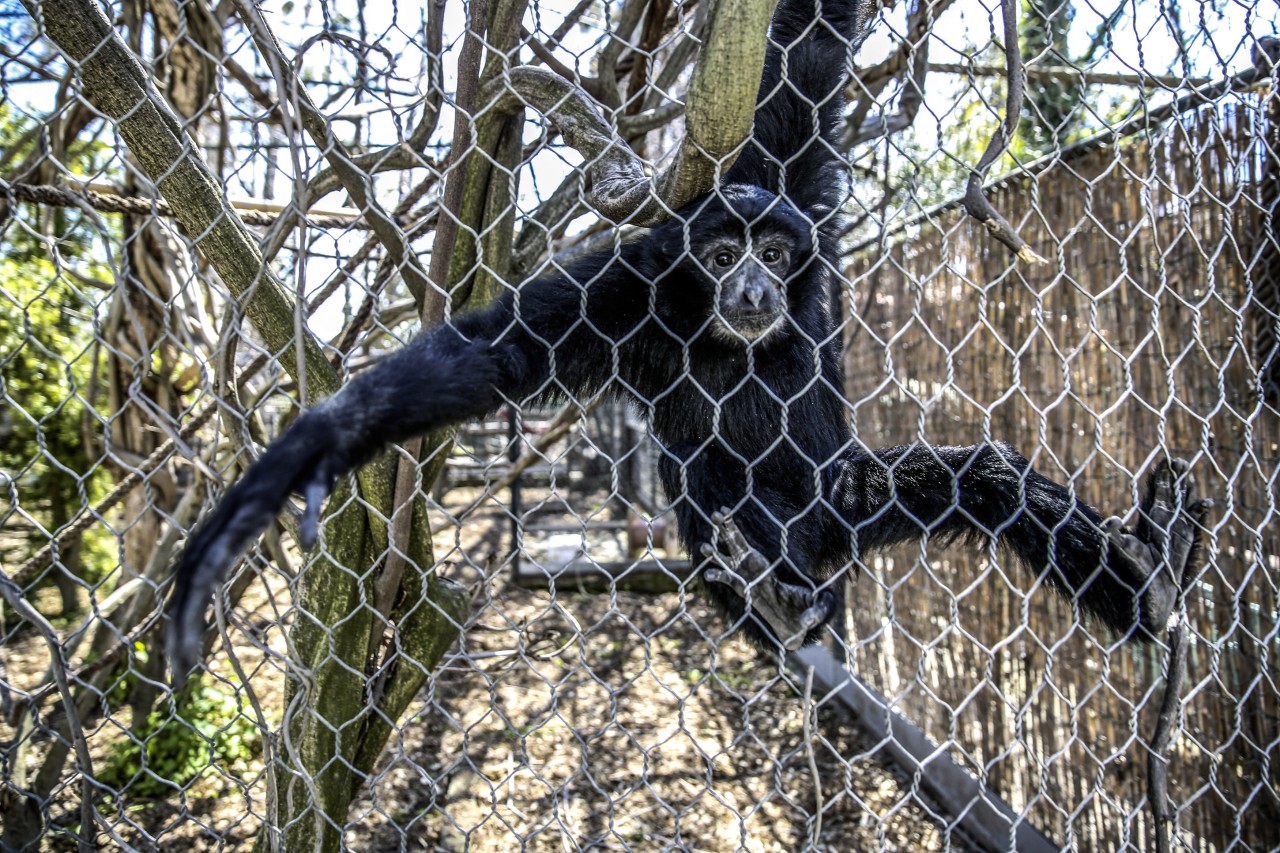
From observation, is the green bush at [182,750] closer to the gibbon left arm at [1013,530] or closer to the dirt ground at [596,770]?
the dirt ground at [596,770]

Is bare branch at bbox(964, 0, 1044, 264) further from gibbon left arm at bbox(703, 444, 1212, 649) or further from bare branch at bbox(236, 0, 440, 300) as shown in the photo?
bare branch at bbox(236, 0, 440, 300)

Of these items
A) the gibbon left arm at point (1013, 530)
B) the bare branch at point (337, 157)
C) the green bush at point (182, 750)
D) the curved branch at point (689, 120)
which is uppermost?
the bare branch at point (337, 157)

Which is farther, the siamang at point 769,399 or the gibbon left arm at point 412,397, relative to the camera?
the siamang at point 769,399

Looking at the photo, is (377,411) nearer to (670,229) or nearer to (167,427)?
(167,427)

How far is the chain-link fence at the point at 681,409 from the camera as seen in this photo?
1968mm

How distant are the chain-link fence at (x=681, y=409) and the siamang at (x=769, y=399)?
0.02 meters

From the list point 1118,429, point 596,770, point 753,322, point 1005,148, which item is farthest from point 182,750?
point 1118,429

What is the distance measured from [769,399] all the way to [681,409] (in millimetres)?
318

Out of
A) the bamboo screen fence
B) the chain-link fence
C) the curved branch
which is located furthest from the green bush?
the bamboo screen fence

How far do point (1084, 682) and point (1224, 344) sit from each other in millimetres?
1495

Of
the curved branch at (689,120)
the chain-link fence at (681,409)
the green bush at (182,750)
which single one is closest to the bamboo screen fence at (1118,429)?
the chain-link fence at (681,409)

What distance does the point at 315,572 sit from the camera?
2.49 metres

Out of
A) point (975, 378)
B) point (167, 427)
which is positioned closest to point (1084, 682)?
point (975, 378)

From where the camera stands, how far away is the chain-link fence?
197 cm
